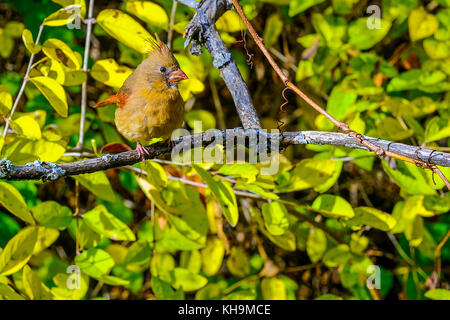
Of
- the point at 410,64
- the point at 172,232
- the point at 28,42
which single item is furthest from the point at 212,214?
the point at 410,64

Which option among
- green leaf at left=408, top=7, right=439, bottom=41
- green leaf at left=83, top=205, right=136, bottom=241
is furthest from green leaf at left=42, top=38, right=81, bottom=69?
green leaf at left=408, top=7, right=439, bottom=41

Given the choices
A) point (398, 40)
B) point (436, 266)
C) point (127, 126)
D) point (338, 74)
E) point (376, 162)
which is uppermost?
point (398, 40)

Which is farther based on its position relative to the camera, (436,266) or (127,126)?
(436,266)

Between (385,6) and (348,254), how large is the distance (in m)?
0.93

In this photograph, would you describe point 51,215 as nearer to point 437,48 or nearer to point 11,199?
point 11,199

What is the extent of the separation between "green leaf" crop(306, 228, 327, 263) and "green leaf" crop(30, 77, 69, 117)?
1.04 m

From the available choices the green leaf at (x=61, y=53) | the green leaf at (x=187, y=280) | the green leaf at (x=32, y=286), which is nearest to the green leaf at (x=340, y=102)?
the green leaf at (x=187, y=280)

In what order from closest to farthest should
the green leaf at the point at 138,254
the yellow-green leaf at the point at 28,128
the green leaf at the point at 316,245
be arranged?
the yellow-green leaf at the point at 28,128 < the green leaf at the point at 138,254 < the green leaf at the point at 316,245

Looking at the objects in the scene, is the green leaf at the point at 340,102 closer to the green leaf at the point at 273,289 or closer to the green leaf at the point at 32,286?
the green leaf at the point at 273,289

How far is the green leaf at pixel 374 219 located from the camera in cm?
174

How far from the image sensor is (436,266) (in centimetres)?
212

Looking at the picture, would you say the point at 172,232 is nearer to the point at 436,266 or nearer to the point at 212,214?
the point at 212,214

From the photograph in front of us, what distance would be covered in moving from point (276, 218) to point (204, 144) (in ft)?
1.32

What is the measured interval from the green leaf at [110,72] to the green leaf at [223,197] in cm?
50
